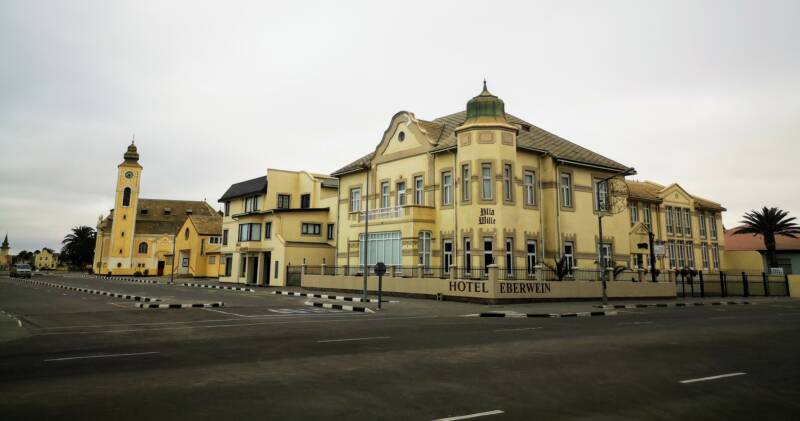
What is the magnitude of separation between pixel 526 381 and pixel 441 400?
1.75 m

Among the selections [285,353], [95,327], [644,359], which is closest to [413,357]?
[285,353]

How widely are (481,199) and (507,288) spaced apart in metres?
5.96

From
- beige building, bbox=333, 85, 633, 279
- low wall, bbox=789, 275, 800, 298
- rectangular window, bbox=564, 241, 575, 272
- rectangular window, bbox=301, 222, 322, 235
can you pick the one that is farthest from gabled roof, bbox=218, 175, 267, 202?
low wall, bbox=789, 275, 800, 298

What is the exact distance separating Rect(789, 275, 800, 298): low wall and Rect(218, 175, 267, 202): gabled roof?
1723 inches

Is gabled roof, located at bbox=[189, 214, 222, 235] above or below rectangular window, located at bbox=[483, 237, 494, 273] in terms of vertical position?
above

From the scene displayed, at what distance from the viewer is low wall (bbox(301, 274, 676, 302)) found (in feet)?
80.2

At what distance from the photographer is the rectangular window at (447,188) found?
30.6 m

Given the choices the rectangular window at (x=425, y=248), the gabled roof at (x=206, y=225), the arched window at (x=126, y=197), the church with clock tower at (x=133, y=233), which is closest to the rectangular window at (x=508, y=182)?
the rectangular window at (x=425, y=248)

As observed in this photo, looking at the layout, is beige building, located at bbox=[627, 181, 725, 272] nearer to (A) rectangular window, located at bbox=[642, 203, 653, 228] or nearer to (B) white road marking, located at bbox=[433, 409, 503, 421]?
(A) rectangular window, located at bbox=[642, 203, 653, 228]

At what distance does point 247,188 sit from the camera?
5062 centimetres

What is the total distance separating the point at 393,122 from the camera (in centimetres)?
3459

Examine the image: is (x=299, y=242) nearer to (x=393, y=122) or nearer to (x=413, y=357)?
(x=393, y=122)

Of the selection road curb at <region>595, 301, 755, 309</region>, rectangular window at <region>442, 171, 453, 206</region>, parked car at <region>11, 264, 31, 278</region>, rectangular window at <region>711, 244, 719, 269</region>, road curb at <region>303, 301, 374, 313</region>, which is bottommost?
road curb at <region>303, 301, 374, 313</region>

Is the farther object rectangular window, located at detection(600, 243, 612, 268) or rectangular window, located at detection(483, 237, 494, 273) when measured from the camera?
rectangular window, located at detection(600, 243, 612, 268)
